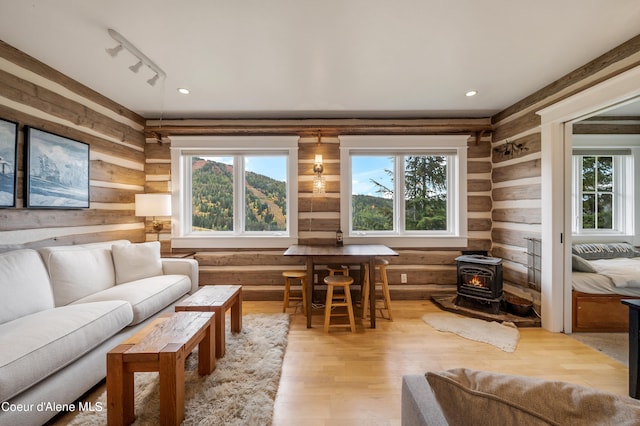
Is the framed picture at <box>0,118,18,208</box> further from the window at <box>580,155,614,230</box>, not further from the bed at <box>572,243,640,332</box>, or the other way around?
the window at <box>580,155,614,230</box>

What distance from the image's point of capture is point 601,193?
3930mm

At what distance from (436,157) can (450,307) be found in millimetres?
2090

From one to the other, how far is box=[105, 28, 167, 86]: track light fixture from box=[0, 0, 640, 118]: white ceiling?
0.14ft

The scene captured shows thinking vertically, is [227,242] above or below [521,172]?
below

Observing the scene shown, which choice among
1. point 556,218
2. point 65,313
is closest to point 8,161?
point 65,313

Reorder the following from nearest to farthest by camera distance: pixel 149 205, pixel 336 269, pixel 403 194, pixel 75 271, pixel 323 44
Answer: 1. pixel 323 44
2. pixel 75 271
3. pixel 149 205
4. pixel 336 269
5. pixel 403 194

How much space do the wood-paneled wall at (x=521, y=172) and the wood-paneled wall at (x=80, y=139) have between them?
4987mm

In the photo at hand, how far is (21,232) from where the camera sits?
7.32 feet

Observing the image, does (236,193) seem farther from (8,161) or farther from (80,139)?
(8,161)

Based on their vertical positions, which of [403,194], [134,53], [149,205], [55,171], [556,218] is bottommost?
[556,218]

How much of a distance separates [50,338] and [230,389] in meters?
1.13

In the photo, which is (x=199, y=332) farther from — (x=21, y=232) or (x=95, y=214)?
(x=95, y=214)

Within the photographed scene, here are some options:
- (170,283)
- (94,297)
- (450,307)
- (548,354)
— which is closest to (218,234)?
(170,283)

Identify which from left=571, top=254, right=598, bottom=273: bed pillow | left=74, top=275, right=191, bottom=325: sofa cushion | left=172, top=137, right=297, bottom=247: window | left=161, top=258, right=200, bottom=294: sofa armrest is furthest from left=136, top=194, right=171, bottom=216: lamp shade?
left=571, top=254, right=598, bottom=273: bed pillow
